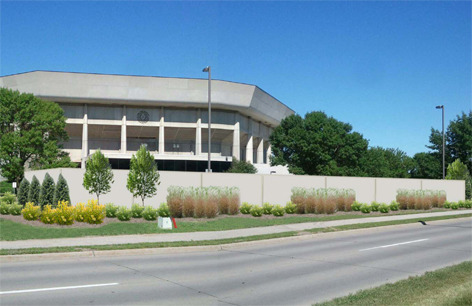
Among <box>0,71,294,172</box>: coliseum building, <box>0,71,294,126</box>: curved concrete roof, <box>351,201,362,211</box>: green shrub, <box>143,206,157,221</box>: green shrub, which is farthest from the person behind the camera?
<box>0,71,294,126</box>: curved concrete roof

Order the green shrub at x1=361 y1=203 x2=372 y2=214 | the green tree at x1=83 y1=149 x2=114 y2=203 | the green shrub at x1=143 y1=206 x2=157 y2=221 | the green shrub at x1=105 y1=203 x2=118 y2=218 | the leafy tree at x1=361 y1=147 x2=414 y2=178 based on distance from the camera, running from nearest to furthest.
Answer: the green shrub at x1=143 y1=206 x2=157 y2=221, the green shrub at x1=105 y1=203 x2=118 y2=218, the green tree at x1=83 y1=149 x2=114 y2=203, the green shrub at x1=361 y1=203 x2=372 y2=214, the leafy tree at x1=361 y1=147 x2=414 y2=178

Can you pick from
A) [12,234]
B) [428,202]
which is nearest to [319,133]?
[428,202]

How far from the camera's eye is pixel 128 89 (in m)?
63.0

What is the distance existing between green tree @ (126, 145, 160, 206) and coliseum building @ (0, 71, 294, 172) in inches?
1220

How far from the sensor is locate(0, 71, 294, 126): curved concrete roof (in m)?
61.5

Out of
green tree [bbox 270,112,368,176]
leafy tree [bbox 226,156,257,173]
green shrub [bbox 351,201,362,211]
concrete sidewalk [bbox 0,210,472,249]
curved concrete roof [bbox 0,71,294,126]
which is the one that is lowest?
concrete sidewalk [bbox 0,210,472,249]

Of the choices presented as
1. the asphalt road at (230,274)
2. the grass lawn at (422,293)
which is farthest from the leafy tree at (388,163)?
the grass lawn at (422,293)

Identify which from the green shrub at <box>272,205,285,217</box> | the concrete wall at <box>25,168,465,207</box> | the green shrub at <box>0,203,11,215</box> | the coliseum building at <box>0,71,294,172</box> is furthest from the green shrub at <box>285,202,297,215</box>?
the coliseum building at <box>0,71,294,172</box>

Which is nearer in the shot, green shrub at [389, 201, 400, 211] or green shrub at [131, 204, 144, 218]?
green shrub at [131, 204, 144, 218]

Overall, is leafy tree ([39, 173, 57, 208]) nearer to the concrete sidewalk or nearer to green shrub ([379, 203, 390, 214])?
the concrete sidewalk

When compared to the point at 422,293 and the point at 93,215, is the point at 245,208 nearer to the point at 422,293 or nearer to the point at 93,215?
the point at 93,215

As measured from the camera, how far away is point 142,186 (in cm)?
2522

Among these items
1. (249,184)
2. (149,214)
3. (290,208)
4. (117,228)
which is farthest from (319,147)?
(117,228)

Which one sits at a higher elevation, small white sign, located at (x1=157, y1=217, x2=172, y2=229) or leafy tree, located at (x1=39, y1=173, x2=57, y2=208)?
leafy tree, located at (x1=39, y1=173, x2=57, y2=208)
